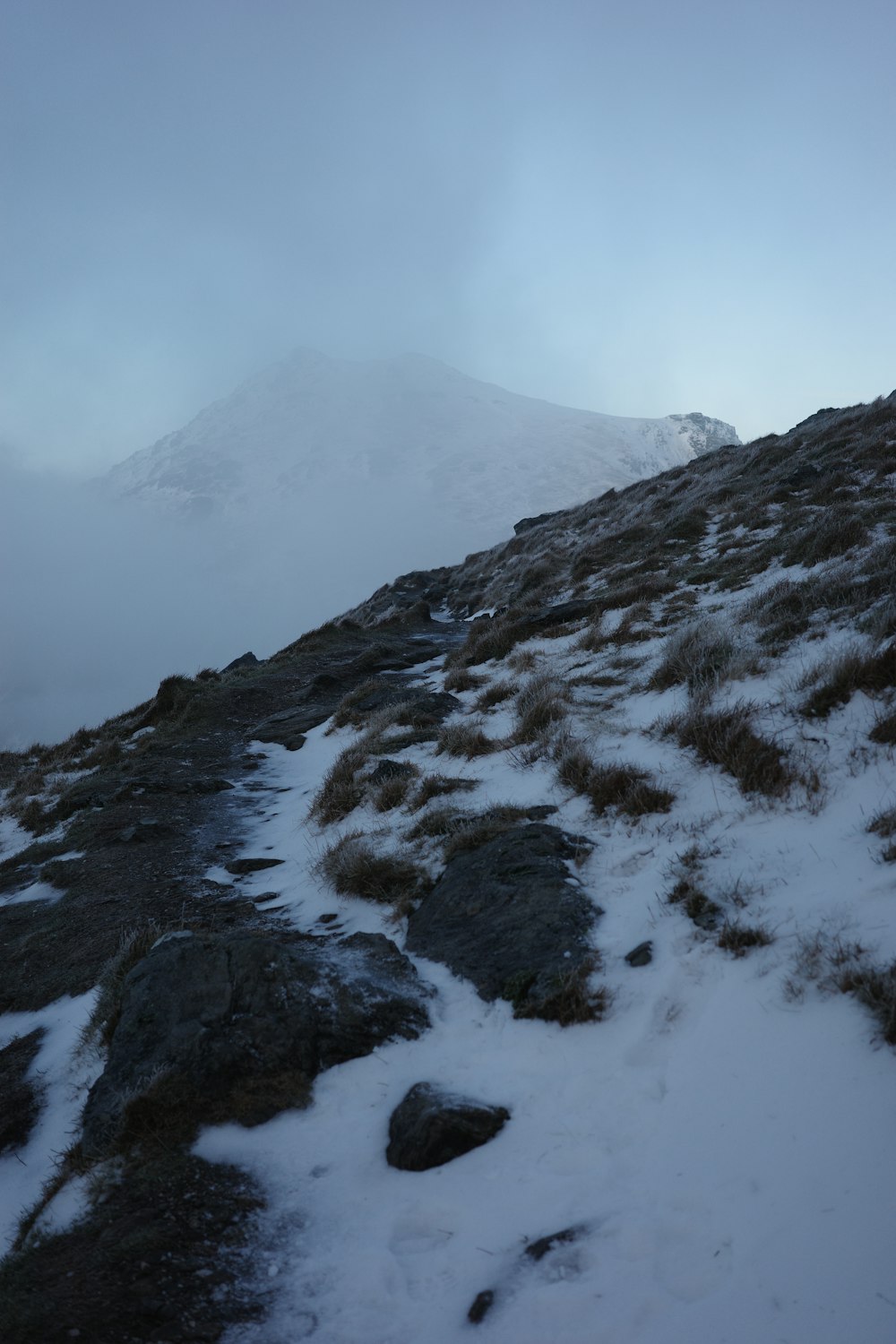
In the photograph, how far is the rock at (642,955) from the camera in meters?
3.50

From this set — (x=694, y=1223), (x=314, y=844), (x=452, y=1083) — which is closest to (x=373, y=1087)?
(x=452, y=1083)

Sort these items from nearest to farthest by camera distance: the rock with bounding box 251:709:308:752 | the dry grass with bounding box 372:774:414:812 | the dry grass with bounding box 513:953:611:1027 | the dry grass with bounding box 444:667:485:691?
the dry grass with bounding box 513:953:611:1027, the dry grass with bounding box 372:774:414:812, the dry grass with bounding box 444:667:485:691, the rock with bounding box 251:709:308:752

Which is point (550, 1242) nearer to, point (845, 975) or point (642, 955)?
point (642, 955)

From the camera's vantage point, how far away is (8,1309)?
2.32 metres

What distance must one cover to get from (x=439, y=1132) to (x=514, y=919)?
1478mm

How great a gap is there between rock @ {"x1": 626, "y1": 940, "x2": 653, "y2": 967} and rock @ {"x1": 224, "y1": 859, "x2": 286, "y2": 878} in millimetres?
4364

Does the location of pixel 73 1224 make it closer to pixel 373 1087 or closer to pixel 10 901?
pixel 373 1087

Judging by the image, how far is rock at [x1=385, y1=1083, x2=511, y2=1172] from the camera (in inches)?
113

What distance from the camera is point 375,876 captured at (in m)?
5.30

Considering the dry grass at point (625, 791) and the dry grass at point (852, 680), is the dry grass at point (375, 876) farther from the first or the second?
the dry grass at point (852, 680)

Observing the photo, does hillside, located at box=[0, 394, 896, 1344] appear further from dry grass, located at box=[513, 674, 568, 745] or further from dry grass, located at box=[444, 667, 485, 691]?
dry grass, located at box=[444, 667, 485, 691]

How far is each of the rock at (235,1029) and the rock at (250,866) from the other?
98.7 inches

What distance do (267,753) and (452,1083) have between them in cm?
895

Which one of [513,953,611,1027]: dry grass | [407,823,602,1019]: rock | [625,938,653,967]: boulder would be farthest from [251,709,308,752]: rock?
[625,938,653,967]: boulder
